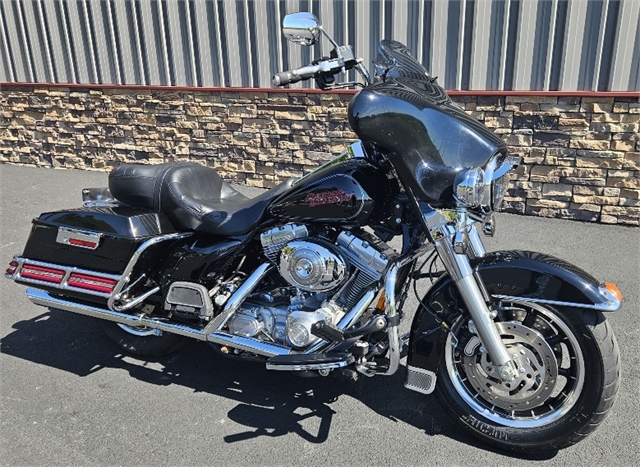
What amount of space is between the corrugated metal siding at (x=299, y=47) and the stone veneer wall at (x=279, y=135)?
232 millimetres

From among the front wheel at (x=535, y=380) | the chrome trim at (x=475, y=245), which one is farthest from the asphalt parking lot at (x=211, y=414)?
the chrome trim at (x=475, y=245)

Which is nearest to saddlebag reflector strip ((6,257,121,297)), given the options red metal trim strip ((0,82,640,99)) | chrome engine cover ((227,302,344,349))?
chrome engine cover ((227,302,344,349))

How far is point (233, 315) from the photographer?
3.18 metres

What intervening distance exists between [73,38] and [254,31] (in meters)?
3.00

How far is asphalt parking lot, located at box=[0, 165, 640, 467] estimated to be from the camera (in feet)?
9.29

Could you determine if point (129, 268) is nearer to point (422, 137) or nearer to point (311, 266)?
point (311, 266)

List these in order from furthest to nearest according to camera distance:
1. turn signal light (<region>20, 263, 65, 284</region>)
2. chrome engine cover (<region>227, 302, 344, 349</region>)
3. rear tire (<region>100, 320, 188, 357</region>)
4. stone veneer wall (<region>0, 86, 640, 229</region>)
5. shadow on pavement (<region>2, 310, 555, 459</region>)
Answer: stone veneer wall (<region>0, 86, 640, 229</region>), rear tire (<region>100, 320, 188, 357</region>), turn signal light (<region>20, 263, 65, 284</region>), shadow on pavement (<region>2, 310, 555, 459</region>), chrome engine cover (<region>227, 302, 344, 349</region>)

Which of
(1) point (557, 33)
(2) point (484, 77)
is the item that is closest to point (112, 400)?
(2) point (484, 77)

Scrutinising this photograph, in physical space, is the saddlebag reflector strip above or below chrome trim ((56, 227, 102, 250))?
below

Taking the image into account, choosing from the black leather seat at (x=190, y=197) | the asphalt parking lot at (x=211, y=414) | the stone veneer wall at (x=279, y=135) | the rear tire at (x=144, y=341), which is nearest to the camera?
the asphalt parking lot at (x=211, y=414)

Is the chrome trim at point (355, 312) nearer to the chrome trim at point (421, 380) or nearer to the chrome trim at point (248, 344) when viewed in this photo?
the chrome trim at point (248, 344)

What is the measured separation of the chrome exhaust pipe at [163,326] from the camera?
121 inches

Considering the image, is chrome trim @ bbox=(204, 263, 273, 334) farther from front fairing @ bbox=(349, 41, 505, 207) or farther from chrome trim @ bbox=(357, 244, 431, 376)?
front fairing @ bbox=(349, 41, 505, 207)

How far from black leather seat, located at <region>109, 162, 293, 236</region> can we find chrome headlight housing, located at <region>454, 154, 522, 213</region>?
104cm
